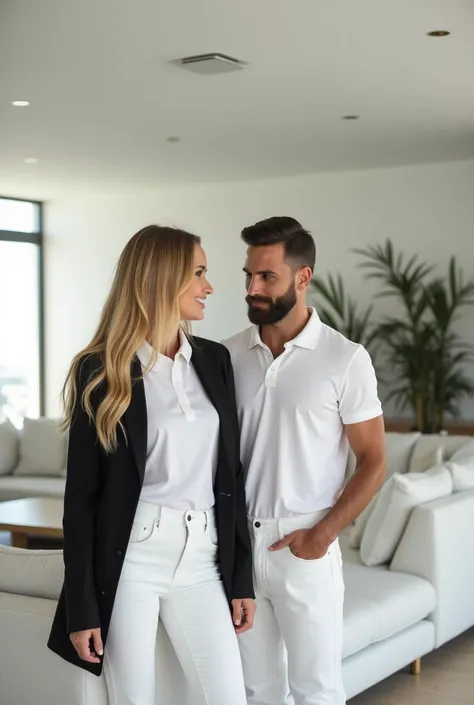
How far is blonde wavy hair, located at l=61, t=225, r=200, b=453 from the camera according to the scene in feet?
7.30

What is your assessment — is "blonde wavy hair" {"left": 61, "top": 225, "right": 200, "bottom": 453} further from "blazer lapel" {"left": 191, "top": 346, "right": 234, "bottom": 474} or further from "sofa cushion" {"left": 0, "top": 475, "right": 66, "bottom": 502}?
"sofa cushion" {"left": 0, "top": 475, "right": 66, "bottom": 502}

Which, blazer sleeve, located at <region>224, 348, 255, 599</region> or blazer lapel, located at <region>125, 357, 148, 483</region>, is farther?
blazer sleeve, located at <region>224, 348, 255, 599</region>

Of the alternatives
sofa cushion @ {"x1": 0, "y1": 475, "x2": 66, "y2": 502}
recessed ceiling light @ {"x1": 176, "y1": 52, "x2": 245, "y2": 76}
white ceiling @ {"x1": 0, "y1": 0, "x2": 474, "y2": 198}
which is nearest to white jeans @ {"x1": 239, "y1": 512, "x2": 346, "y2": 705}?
white ceiling @ {"x1": 0, "y1": 0, "x2": 474, "y2": 198}

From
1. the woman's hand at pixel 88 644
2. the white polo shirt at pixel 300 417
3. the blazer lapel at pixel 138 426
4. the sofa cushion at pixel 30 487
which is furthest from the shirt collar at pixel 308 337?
the sofa cushion at pixel 30 487

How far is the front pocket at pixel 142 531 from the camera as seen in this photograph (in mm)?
2223

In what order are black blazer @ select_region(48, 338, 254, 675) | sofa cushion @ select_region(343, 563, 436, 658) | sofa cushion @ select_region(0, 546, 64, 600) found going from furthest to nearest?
sofa cushion @ select_region(343, 563, 436, 658) < sofa cushion @ select_region(0, 546, 64, 600) < black blazer @ select_region(48, 338, 254, 675)

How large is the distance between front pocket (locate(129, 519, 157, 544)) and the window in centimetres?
912

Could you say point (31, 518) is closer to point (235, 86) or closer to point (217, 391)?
point (235, 86)

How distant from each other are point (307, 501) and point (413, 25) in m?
2.98

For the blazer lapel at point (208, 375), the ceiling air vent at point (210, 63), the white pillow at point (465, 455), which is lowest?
the white pillow at point (465, 455)

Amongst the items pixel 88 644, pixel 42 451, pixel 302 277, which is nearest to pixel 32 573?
pixel 88 644

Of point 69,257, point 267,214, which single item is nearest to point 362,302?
point 267,214

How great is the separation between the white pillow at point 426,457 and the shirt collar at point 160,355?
3312 millimetres

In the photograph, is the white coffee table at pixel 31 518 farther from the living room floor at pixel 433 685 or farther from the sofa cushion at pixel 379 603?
the living room floor at pixel 433 685
